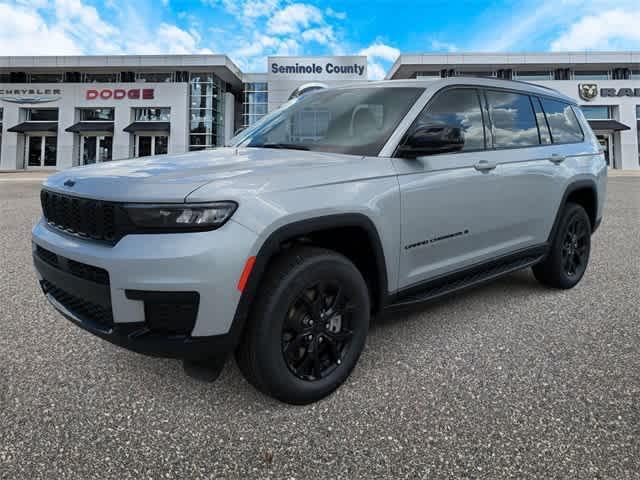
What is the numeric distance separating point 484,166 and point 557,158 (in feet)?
3.96

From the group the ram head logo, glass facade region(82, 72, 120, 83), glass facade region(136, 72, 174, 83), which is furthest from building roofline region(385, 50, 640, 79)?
glass facade region(82, 72, 120, 83)

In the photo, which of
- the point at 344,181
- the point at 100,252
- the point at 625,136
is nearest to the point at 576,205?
the point at 344,181

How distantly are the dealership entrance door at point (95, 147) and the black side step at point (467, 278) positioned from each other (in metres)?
41.0

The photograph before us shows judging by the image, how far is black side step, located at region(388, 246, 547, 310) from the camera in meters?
2.66

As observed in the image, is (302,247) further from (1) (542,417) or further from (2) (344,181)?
(1) (542,417)

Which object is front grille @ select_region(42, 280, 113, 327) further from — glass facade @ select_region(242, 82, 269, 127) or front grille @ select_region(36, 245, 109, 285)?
glass facade @ select_region(242, 82, 269, 127)

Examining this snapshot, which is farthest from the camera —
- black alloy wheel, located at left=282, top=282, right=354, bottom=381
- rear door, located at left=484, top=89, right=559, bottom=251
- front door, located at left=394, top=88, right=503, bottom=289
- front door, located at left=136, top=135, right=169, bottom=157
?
front door, located at left=136, top=135, right=169, bottom=157

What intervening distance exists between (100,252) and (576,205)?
402 centimetres

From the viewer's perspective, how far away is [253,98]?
1663 inches

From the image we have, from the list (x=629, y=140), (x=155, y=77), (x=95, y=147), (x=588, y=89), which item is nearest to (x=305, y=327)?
(x=95, y=147)

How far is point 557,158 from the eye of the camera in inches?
150

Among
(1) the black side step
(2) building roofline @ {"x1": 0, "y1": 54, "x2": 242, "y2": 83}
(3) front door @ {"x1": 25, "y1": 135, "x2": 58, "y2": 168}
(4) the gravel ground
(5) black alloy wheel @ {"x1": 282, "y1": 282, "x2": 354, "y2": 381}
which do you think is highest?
(2) building roofline @ {"x1": 0, "y1": 54, "x2": 242, "y2": 83}

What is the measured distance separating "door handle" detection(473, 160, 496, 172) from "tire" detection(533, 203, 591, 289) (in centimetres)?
127

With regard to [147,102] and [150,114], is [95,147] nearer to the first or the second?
[150,114]
